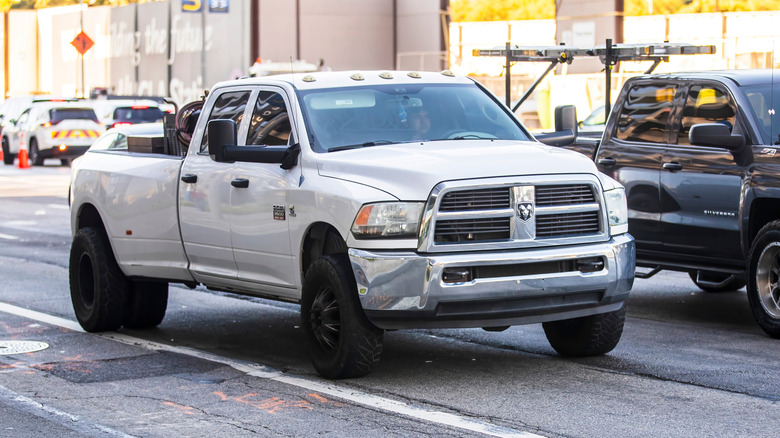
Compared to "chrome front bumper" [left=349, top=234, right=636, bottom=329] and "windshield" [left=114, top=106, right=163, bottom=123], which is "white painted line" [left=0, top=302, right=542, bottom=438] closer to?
"chrome front bumper" [left=349, top=234, right=636, bottom=329]

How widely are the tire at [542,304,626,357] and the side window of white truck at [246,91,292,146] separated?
7.07ft

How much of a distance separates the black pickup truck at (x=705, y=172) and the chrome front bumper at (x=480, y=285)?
2.19 metres

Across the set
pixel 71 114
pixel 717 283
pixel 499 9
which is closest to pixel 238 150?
pixel 717 283

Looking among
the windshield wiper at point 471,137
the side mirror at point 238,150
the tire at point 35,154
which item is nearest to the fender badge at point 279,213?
the side mirror at point 238,150

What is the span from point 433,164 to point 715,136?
2889 mm

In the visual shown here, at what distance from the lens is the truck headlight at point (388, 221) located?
7422mm

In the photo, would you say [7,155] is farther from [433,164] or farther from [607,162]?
[433,164]

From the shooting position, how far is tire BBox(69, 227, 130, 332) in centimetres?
1017

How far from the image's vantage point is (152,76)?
55.6 m

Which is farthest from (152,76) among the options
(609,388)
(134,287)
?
(609,388)

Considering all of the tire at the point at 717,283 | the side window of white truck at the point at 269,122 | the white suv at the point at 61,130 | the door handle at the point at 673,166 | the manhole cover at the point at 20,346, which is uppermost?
the white suv at the point at 61,130

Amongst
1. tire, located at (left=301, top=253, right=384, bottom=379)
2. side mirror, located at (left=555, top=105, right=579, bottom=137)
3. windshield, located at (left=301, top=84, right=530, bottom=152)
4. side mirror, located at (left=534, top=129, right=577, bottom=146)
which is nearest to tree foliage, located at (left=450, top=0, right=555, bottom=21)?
side mirror, located at (left=555, top=105, right=579, bottom=137)

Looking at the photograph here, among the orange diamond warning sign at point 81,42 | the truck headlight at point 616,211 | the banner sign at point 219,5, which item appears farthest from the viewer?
the banner sign at point 219,5

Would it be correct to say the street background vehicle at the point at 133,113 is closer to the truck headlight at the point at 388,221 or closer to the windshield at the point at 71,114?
the windshield at the point at 71,114
